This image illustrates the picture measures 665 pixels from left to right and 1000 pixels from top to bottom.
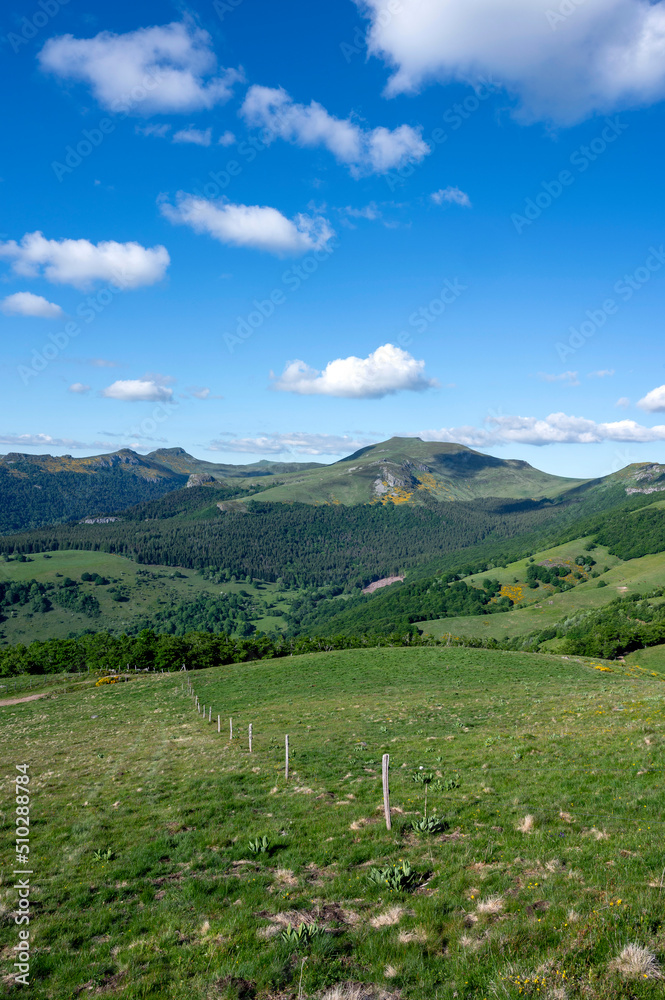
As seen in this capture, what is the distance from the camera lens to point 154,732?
34094 mm

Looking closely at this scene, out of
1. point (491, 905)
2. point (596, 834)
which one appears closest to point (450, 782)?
point (596, 834)

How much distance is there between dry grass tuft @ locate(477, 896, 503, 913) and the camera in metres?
8.88

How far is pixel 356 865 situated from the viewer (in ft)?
38.5

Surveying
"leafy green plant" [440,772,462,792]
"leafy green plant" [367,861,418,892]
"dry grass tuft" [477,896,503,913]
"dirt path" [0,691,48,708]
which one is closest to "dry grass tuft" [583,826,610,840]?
"dry grass tuft" [477,896,503,913]

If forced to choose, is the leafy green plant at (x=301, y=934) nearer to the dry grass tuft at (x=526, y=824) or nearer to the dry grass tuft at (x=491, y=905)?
the dry grass tuft at (x=491, y=905)

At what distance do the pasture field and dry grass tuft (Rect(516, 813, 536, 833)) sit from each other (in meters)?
0.05

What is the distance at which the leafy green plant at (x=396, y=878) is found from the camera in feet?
33.8

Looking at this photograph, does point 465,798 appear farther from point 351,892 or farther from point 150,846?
point 150,846

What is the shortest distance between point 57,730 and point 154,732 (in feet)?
40.5

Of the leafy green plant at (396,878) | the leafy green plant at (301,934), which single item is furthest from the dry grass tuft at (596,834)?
the leafy green plant at (301,934)

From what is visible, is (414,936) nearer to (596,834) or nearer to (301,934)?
(301,934)

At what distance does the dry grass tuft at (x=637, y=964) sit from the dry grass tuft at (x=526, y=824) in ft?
18.6

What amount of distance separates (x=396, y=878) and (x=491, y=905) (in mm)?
2311

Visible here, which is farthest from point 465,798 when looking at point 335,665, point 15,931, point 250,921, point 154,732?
point 335,665
